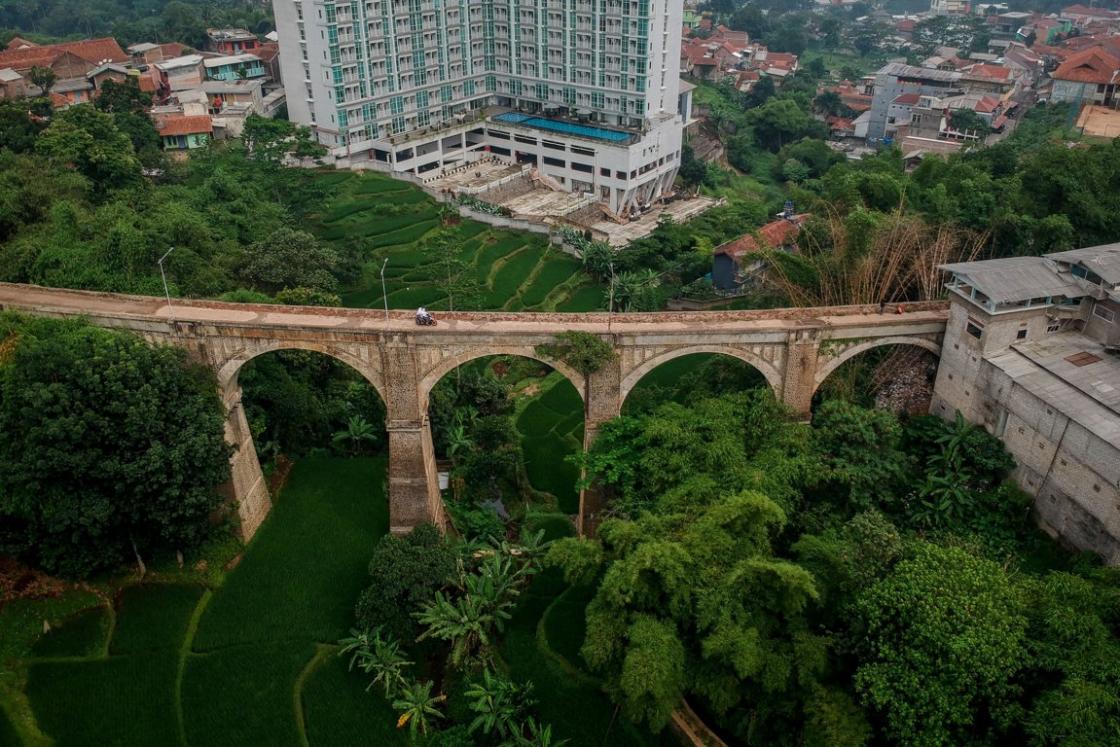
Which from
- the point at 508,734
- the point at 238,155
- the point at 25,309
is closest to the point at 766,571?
the point at 508,734

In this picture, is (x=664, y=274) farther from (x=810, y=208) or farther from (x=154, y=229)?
(x=154, y=229)

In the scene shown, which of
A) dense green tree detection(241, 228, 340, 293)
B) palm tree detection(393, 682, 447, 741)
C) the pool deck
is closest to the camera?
palm tree detection(393, 682, 447, 741)

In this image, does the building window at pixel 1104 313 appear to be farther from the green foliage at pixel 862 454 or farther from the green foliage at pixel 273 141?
the green foliage at pixel 273 141

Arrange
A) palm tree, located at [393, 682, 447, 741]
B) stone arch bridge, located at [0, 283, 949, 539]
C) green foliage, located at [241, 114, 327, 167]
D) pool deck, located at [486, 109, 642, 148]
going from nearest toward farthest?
palm tree, located at [393, 682, 447, 741], stone arch bridge, located at [0, 283, 949, 539], green foliage, located at [241, 114, 327, 167], pool deck, located at [486, 109, 642, 148]

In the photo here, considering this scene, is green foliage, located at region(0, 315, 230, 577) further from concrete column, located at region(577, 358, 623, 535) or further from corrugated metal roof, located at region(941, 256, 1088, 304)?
corrugated metal roof, located at region(941, 256, 1088, 304)

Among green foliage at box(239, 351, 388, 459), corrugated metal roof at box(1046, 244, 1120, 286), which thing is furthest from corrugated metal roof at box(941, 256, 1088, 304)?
green foliage at box(239, 351, 388, 459)

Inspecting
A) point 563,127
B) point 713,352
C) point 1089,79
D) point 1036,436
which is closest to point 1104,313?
point 1036,436
